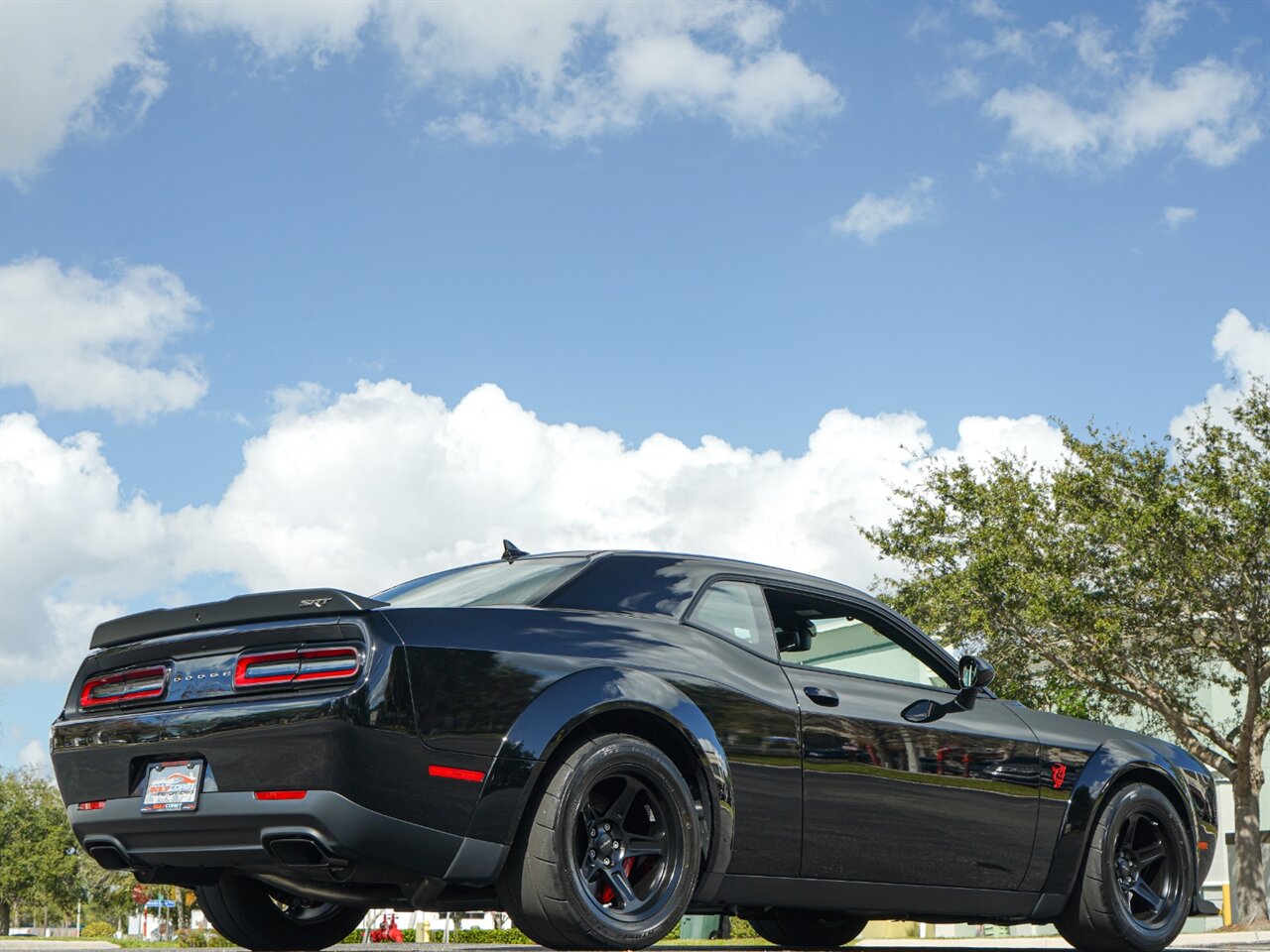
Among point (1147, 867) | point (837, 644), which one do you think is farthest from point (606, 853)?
point (1147, 867)

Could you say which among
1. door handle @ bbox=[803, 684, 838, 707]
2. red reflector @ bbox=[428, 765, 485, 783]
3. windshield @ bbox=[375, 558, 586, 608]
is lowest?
red reflector @ bbox=[428, 765, 485, 783]

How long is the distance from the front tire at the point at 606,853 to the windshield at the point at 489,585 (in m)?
0.72

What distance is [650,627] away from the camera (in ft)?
17.9

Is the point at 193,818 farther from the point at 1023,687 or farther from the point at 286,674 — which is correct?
the point at 1023,687

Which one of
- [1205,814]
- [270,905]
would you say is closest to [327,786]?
[270,905]

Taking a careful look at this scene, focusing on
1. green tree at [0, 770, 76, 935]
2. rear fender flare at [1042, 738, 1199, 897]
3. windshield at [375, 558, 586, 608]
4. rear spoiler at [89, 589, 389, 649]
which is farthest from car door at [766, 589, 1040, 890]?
green tree at [0, 770, 76, 935]

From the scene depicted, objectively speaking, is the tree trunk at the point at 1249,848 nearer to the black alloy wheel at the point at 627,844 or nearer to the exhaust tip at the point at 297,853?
the black alloy wheel at the point at 627,844

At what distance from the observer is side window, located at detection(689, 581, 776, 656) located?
5.71 metres

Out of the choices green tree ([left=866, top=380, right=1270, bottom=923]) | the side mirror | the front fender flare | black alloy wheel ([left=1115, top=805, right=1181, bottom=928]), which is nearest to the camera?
the front fender flare

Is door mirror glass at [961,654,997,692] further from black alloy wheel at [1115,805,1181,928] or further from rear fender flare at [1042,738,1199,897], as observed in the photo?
black alloy wheel at [1115,805,1181,928]

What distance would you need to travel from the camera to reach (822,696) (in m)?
5.77

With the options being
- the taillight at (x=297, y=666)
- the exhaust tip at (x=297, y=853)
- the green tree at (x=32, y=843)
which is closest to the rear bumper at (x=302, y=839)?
the exhaust tip at (x=297, y=853)

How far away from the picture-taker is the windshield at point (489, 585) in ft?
18.1

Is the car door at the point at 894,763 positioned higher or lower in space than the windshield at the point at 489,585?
lower
